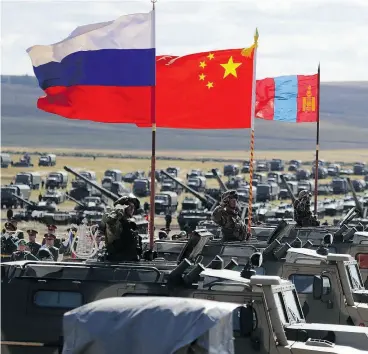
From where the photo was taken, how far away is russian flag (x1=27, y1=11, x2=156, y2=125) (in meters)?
20.8

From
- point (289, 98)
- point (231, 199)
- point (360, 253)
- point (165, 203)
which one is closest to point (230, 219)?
point (231, 199)

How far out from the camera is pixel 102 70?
68.5 ft

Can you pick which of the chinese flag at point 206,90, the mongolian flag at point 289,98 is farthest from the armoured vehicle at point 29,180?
the chinese flag at point 206,90

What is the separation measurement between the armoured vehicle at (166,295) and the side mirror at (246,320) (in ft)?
0.07

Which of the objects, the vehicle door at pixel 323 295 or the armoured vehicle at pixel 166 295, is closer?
the armoured vehicle at pixel 166 295

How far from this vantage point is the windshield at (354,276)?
18.9 metres

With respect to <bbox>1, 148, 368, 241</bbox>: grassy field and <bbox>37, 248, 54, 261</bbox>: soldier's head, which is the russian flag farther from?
<bbox>1, 148, 368, 241</bbox>: grassy field

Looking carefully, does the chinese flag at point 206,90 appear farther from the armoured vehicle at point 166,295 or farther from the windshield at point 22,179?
the windshield at point 22,179

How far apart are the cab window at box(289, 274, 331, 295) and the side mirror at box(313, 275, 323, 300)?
0.65 meters

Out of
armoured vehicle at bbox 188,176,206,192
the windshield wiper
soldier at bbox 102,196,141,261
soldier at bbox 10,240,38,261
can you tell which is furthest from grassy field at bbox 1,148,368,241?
the windshield wiper

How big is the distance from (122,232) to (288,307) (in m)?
2.92

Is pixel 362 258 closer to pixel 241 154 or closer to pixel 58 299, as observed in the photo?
pixel 58 299

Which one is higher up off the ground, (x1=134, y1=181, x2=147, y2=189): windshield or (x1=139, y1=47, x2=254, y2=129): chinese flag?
(x1=139, y1=47, x2=254, y2=129): chinese flag

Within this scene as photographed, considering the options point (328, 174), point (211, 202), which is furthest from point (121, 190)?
point (328, 174)
